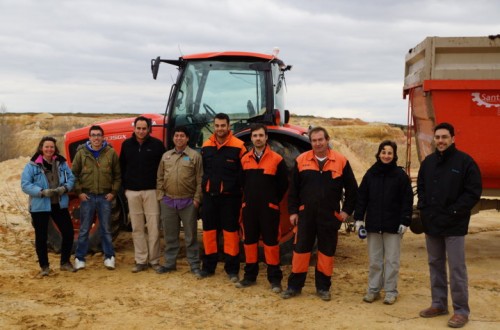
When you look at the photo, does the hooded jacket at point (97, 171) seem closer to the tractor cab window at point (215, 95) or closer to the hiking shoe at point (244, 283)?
the tractor cab window at point (215, 95)

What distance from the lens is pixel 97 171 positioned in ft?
20.1

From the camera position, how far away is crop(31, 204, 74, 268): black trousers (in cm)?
600

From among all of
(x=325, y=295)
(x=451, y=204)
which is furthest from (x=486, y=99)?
(x=325, y=295)

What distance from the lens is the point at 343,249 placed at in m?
7.57

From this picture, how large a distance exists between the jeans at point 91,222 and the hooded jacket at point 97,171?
116mm

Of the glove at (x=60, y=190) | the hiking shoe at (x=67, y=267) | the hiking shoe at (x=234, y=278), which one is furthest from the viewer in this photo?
the hiking shoe at (x=67, y=267)

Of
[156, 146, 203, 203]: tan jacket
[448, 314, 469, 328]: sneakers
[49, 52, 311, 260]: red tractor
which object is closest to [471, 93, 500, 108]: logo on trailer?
[49, 52, 311, 260]: red tractor

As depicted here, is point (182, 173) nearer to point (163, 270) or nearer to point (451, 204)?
point (163, 270)

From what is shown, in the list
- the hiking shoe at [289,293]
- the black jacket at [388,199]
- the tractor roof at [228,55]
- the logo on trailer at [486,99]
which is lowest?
the hiking shoe at [289,293]

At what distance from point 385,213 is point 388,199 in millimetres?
129

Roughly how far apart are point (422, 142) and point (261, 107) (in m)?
2.19

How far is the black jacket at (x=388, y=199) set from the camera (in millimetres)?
5043

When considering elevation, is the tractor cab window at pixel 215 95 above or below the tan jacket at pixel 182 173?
above

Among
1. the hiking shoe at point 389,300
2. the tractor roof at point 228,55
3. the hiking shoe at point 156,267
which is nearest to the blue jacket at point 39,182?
the hiking shoe at point 156,267
